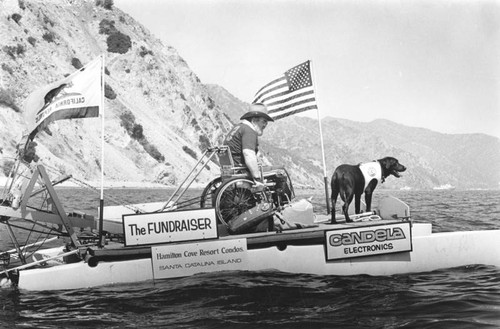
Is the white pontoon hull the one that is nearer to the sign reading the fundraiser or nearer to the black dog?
the sign reading the fundraiser

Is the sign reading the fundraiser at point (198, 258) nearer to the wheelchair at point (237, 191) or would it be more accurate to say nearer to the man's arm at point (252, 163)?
the wheelchair at point (237, 191)

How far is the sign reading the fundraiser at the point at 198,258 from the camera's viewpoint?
7621 millimetres

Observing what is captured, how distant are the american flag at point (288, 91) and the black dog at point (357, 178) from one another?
2.87 metres

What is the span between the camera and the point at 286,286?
7320 millimetres

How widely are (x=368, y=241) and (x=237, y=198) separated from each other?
2.38m

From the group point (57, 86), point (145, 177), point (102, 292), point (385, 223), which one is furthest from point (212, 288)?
point (145, 177)

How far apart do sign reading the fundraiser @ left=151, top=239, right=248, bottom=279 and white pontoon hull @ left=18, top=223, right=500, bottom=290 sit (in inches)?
5.3

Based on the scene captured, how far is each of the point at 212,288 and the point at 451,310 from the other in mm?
3273

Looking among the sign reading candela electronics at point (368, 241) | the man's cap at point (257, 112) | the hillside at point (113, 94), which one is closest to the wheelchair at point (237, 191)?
the man's cap at point (257, 112)

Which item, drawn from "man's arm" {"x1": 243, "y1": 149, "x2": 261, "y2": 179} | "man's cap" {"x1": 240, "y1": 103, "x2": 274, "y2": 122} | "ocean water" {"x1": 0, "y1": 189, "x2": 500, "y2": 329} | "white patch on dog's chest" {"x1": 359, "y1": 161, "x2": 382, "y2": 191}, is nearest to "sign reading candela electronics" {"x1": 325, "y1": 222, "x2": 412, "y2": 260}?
"ocean water" {"x1": 0, "y1": 189, "x2": 500, "y2": 329}

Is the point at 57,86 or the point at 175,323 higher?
the point at 57,86

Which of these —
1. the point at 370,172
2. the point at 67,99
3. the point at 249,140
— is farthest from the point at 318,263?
the point at 67,99

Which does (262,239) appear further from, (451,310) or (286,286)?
(451,310)

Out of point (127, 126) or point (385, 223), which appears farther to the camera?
point (127, 126)
